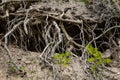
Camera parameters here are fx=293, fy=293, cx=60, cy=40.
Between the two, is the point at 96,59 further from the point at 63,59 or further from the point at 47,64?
the point at 47,64

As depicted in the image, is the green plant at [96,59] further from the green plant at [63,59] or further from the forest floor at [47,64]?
the green plant at [63,59]

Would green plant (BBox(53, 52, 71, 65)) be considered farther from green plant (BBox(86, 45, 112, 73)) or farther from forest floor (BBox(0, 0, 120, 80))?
green plant (BBox(86, 45, 112, 73))

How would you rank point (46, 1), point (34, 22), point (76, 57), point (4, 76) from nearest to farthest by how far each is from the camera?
point (4, 76)
point (76, 57)
point (34, 22)
point (46, 1)

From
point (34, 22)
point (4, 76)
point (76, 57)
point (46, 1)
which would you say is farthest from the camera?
point (46, 1)

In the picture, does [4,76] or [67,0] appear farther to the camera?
[67,0]

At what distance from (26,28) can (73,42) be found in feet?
1.90

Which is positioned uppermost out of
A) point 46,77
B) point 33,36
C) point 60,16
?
point 60,16

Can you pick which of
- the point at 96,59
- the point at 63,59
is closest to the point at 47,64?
the point at 63,59

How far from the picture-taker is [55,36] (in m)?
3.45

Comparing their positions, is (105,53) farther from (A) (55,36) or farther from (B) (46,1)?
(B) (46,1)

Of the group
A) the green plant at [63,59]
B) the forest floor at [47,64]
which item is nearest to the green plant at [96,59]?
the forest floor at [47,64]

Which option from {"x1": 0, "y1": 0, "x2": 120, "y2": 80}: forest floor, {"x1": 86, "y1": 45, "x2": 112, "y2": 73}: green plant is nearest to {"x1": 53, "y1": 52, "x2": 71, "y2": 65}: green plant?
{"x1": 0, "y1": 0, "x2": 120, "y2": 80}: forest floor

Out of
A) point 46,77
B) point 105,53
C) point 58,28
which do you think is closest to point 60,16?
point 58,28

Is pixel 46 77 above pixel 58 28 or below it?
below
